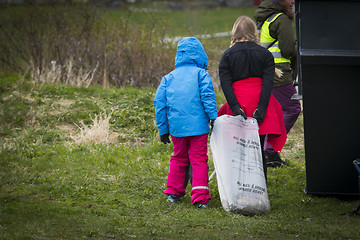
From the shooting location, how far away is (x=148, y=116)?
8.49m

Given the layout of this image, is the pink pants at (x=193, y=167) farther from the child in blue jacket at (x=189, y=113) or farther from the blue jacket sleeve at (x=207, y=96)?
the blue jacket sleeve at (x=207, y=96)

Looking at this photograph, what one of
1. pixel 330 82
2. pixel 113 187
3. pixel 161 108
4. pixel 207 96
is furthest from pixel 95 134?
pixel 330 82

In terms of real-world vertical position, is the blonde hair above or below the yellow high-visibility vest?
above

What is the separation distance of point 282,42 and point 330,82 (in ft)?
5.02

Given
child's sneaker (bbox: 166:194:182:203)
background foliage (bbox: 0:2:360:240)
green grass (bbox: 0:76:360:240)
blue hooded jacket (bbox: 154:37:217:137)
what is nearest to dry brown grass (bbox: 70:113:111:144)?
background foliage (bbox: 0:2:360:240)

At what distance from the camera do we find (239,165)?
190 inches

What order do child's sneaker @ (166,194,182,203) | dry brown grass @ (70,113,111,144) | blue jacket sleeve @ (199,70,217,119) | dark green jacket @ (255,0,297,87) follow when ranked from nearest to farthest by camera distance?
1. blue jacket sleeve @ (199,70,217,119)
2. child's sneaker @ (166,194,182,203)
3. dark green jacket @ (255,0,297,87)
4. dry brown grass @ (70,113,111,144)

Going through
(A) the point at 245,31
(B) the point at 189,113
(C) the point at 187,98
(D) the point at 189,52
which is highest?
(A) the point at 245,31

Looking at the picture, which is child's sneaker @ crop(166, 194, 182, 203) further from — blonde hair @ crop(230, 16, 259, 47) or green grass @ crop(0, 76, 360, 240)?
blonde hair @ crop(230, 16, 259, 47)

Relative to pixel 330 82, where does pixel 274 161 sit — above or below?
below

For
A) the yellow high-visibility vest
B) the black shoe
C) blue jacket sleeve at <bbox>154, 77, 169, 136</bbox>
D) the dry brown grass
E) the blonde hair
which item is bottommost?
the black shoe

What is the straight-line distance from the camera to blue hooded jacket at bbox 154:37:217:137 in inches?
195

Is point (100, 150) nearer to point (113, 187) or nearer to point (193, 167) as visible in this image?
point (113, 187)

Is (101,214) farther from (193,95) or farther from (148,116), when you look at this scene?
(148,116)
